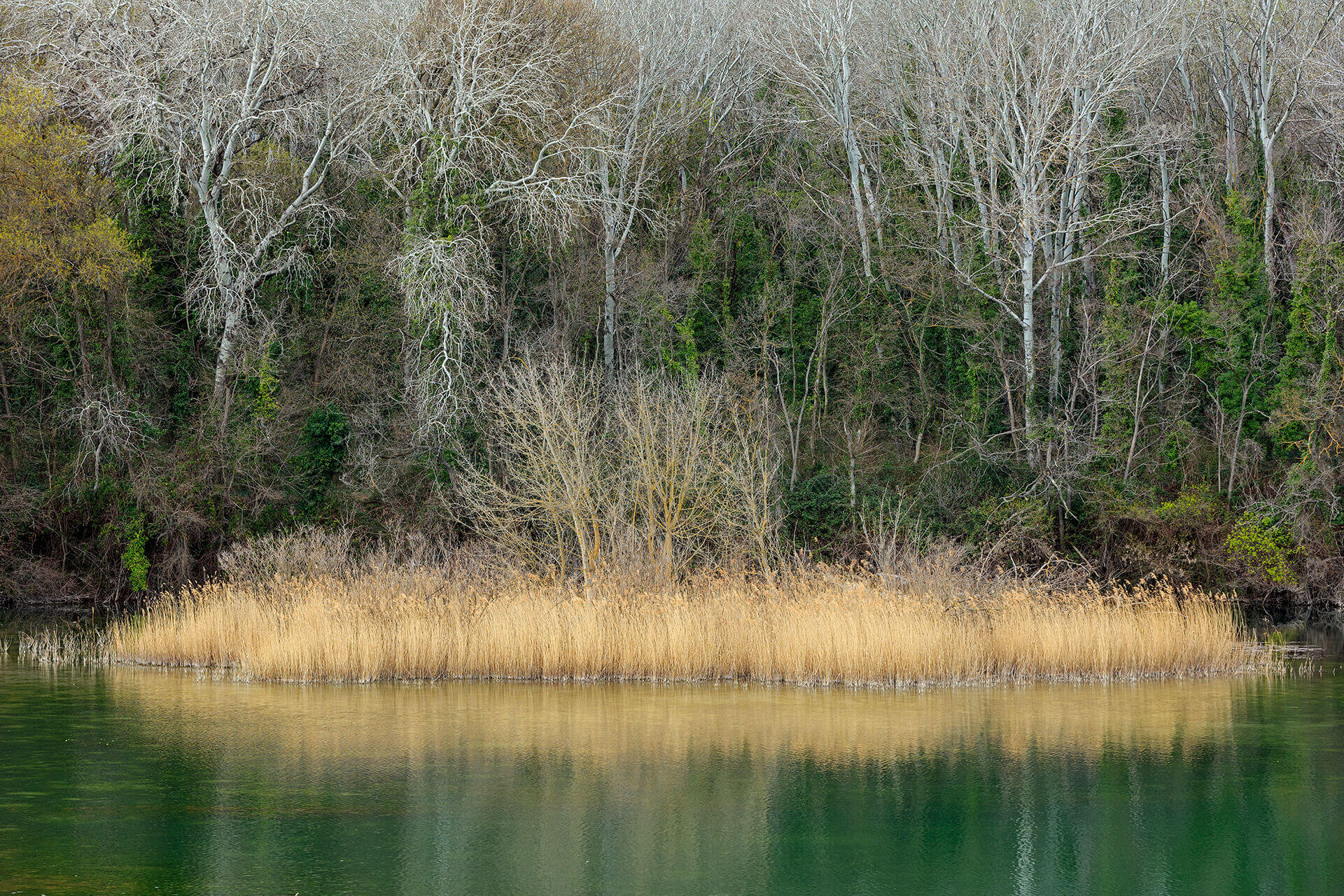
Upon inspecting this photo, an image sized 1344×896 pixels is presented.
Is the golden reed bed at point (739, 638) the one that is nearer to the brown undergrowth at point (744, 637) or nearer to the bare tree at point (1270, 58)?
the brown undergrowth at point (744, 637)

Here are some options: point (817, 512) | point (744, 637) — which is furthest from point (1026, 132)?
point (744, 637)

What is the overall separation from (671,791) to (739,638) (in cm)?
750

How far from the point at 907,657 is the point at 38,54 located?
27445 millimetres

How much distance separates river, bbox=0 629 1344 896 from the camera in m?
10.9

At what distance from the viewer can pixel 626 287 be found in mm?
42281

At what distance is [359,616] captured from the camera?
Answer: 2134cm

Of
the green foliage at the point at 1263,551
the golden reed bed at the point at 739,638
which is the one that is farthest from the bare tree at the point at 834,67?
the golden reed bed at the point at 739,638

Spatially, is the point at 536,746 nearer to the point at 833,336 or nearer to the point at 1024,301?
the point at 1024,301

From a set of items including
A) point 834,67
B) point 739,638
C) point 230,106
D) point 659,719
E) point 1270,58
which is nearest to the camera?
point 659,719

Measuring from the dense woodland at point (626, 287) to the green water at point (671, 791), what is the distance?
43.7 feet

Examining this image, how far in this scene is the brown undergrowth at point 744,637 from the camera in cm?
2056

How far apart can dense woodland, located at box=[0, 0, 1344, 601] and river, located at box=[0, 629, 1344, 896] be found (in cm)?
1310

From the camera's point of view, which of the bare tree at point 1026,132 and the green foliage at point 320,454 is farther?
the green foliage at point 320,454

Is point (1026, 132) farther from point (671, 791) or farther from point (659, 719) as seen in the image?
point (671, 791)
